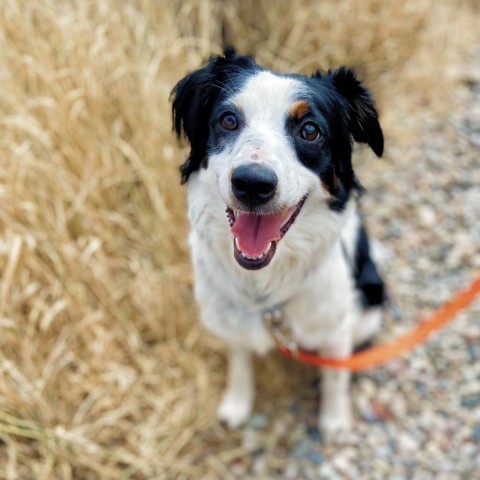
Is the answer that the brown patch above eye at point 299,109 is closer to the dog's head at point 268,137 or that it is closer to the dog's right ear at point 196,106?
the dog's head at point 268,137

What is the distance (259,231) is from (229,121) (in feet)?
1.08

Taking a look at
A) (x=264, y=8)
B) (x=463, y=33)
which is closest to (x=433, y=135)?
(x=463, y=33)

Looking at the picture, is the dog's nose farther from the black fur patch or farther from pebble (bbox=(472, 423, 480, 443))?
pebble (bbox=(472, 423, 480, 443))

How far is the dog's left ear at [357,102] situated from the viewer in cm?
184

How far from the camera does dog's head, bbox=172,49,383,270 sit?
1.64 m

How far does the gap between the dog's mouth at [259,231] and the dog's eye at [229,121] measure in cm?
24

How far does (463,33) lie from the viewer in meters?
4.34

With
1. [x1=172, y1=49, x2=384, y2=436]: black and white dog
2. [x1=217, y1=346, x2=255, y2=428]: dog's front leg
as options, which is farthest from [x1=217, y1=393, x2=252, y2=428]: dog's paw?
[x1=172, y1=49, x2=384, y2=436]: black and white dog

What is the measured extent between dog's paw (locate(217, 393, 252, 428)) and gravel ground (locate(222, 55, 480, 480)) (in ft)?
0.18

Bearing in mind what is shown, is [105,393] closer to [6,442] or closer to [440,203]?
[6,442]

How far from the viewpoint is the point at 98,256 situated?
2666 millimetres

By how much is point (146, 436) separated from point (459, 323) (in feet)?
4.94

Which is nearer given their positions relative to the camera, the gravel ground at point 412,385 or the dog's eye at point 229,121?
the dog's eye at point 229,121

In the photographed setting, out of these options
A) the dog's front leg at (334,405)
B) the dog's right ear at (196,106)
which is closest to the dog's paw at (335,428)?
the dog's front leg at (334,405)
